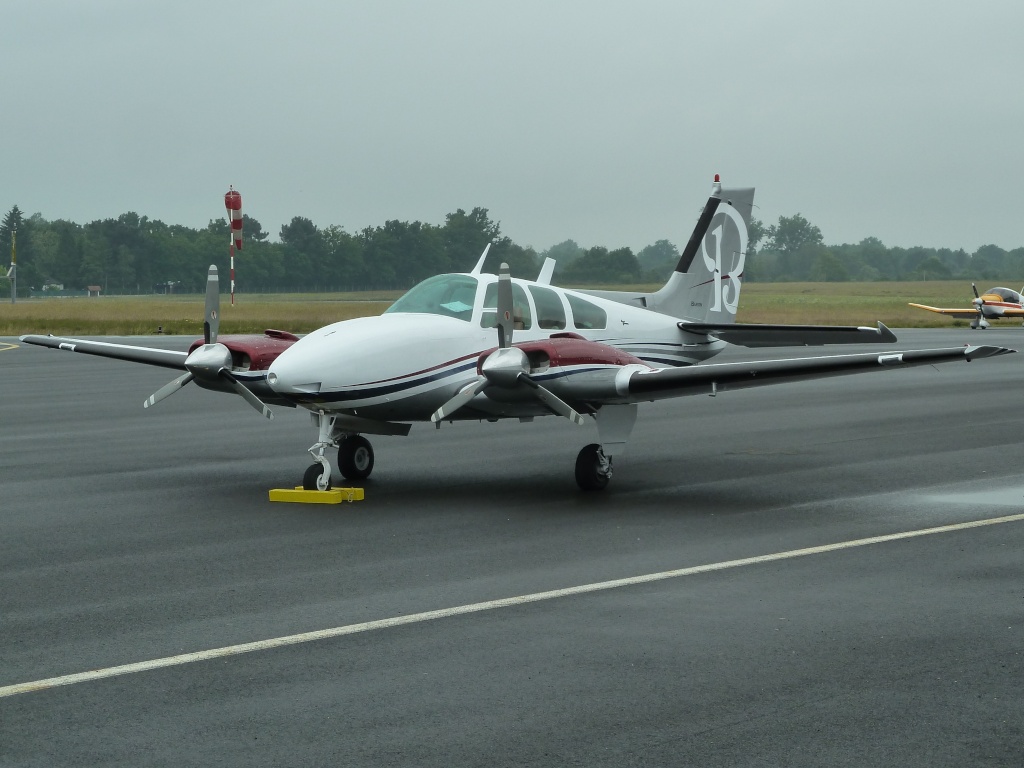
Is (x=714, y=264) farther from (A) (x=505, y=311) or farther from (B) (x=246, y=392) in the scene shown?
(B) (x=246, y=392)

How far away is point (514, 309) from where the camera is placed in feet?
41.4

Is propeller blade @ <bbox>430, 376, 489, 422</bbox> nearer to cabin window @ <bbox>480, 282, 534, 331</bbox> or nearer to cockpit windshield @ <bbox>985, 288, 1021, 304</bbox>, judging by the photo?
cabin window @ <bbox>480, 282, 534, 331</bbox>

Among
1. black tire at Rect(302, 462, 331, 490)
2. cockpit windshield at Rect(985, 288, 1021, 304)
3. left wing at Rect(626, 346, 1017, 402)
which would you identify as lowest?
black tire at Rect(302, 462, 331, 490)

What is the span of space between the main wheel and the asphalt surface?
16.0 inches

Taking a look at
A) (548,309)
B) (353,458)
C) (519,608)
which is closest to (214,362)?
(353,458)

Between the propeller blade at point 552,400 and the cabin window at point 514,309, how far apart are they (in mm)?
991

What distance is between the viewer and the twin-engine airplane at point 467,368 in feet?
37.1

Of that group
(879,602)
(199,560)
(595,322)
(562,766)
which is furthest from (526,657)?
(595,322)

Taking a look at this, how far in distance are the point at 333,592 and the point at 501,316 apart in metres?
4.36

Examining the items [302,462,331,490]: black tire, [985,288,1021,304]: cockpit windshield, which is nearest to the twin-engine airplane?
[302,462,331,490]: black tire

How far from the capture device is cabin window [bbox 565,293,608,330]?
44.0 feet

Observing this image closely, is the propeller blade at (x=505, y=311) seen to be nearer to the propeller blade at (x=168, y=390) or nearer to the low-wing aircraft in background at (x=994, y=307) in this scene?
the propeller blade at (x=168, y=390)

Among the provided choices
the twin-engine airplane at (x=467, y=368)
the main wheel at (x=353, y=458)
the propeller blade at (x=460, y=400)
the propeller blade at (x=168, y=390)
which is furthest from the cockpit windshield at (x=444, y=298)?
the propeller blade at (x=168, y=390)

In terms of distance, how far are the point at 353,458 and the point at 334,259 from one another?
188ft
